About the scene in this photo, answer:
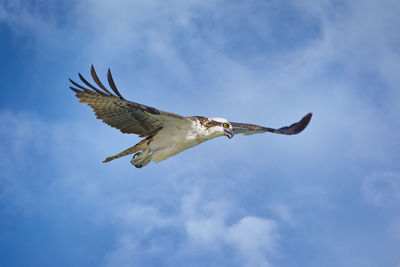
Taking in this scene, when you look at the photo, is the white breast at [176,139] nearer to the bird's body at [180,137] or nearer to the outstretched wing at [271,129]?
the bird's body at [180,137]

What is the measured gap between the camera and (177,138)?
480 inches

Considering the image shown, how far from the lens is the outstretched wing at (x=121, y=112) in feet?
35.4

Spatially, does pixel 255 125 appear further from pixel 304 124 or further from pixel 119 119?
pixel 119 119

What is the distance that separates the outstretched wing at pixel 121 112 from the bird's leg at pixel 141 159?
0.63 m

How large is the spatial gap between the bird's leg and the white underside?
0.64 feet

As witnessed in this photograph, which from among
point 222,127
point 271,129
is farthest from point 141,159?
point 271,129

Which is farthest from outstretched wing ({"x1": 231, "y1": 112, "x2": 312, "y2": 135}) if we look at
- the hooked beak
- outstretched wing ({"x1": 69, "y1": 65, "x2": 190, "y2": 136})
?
outstretched wing ({"x1": 69, "y1": 65, "x2": 190, "y2": 136})

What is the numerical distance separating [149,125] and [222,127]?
1986 millimetres

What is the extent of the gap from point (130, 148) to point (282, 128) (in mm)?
6070

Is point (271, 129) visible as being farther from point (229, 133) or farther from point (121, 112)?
point (121, 112)

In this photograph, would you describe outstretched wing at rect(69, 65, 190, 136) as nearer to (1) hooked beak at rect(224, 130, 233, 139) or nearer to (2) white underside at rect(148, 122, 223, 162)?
(2) white underside at rect(148, 122, 223, 162)

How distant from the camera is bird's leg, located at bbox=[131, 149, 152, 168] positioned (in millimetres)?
12756

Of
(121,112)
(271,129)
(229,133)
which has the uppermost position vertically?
(271,129)

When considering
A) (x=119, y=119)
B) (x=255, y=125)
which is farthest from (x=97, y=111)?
(x=255, y=125)
